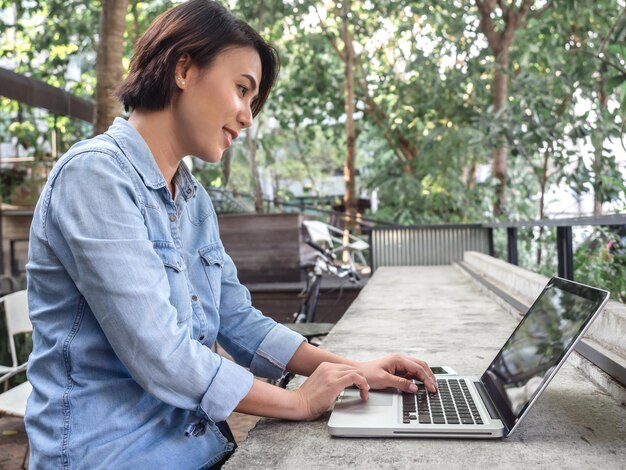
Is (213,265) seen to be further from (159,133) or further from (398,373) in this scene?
(398,373)

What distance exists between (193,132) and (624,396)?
95 cm

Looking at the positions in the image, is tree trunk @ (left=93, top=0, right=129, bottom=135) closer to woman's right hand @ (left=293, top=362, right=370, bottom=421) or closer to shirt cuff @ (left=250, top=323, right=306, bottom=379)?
shirt cuff @ (left=250, top=323, right=306, bottom=379)

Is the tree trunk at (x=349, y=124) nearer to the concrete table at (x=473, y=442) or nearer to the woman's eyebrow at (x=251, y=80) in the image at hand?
the concrete table at (x=473, y=442)

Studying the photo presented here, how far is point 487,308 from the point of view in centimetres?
291

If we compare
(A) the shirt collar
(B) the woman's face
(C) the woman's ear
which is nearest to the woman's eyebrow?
(B) the woman's face

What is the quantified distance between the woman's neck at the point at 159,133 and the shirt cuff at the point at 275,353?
1.50 ft

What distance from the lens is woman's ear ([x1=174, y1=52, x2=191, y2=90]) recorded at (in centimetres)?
125

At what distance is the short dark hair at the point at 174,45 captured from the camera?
1.25 metres

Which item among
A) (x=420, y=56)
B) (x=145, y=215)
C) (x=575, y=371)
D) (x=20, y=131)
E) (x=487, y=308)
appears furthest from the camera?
(x=420, y=56)

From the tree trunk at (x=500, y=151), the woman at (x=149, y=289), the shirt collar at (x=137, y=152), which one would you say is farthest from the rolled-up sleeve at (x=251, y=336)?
the tree trunk at (x=500, y=151)

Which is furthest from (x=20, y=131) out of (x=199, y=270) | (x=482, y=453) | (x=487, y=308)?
(x=482, y=453)

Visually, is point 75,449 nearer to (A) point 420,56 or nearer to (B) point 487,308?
(B) point 487,308

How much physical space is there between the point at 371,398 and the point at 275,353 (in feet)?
0.98

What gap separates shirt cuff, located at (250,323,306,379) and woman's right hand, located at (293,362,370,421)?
27cm
